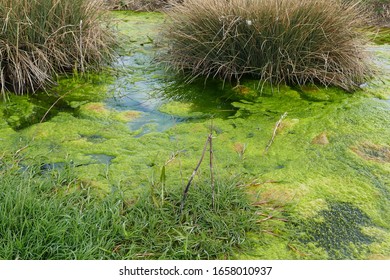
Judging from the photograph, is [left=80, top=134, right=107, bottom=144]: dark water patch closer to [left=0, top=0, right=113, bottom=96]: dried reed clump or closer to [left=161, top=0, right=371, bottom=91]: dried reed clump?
[left=0, top=0, right=113, bottom=96]: dried reed clump

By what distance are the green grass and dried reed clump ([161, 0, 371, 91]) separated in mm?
1545

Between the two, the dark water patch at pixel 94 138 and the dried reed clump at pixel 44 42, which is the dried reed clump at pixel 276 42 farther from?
the dark water patch at pixel 94 138

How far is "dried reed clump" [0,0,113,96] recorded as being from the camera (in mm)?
3309

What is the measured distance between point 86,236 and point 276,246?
29.0 inches

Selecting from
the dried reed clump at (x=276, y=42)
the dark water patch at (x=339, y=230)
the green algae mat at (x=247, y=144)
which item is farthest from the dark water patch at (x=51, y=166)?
the dried reed clump at (x=276, y=42)

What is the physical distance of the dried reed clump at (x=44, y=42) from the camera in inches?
130

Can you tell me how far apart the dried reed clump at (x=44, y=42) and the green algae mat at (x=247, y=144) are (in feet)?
0.50

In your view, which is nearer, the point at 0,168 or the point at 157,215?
the point at 157,215

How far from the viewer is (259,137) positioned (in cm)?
281

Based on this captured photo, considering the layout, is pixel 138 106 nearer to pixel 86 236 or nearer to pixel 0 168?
pixel 0 168

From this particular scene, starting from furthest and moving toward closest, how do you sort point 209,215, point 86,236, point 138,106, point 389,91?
point 389,91
point 138,106
point 209,215
point 86,236

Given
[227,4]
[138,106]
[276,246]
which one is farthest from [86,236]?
[227,4]

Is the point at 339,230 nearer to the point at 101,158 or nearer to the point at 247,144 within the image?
the point at 247,144

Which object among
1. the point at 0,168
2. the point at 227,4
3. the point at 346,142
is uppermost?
the point at 227,4
